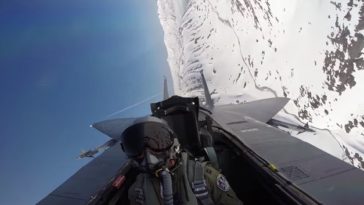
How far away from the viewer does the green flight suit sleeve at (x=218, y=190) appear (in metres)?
2.52

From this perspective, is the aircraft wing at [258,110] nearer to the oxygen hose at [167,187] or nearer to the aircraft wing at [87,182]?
the aircraft wing at [87,182]

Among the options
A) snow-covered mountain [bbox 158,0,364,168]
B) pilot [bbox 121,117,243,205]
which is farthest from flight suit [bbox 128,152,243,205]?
snow-covered mountain [bbox 158,0,364,168]

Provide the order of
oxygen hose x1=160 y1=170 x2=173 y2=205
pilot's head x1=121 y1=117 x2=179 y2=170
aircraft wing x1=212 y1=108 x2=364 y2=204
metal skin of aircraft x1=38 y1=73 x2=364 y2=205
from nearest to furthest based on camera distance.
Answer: oxygen hose x1=160 y1=170 x2=173 y2=205 < pilot's head x1=121 y1=117 x2=179 y2=170 < metal skin of aircraft x1=38 y1=73 x2=364 y2=205 < aircraft wing x1=212 y1=108 x2=364 y2=204

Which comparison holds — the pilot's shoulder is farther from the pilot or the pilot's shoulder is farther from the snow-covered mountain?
the snow-covered mountain

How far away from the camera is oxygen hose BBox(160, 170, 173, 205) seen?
217cm

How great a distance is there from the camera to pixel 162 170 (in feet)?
7.72

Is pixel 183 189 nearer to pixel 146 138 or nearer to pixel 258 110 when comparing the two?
pixel 146 138

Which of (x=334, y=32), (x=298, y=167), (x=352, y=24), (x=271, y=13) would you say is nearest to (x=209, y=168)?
(x=298, y=167)

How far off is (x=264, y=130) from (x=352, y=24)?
25.0 ft

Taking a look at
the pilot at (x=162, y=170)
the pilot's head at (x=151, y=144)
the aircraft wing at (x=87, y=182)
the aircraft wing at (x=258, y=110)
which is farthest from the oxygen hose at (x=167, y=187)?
the aircraft wing at (x=258, y=110)

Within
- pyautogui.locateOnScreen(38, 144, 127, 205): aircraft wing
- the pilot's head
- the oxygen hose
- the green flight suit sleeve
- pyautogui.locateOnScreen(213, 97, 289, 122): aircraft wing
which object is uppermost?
the pilot's head

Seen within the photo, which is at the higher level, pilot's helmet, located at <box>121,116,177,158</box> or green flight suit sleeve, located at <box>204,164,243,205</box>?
pilot's helmet, located at <box>121,116,177,158</box>

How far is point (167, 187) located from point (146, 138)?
0.42 metres

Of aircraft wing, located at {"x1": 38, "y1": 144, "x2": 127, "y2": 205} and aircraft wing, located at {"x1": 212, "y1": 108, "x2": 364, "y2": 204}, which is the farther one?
aircraft wing, located at {"x1": 38, "y1": 144, "x2": 127, "y2": 205}
